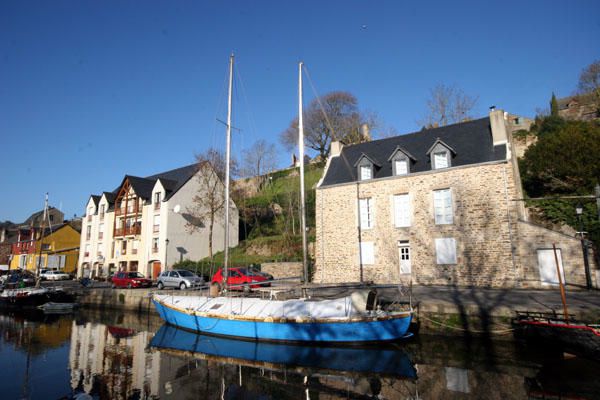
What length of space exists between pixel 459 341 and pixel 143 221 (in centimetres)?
2935

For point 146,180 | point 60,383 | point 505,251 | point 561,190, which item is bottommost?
point 60,383

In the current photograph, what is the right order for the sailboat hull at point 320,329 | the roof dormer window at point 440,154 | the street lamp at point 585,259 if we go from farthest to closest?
the roof dormer window at point 440,154 → the street lamp at point 585,259 → the sailboat hull at point 320,329

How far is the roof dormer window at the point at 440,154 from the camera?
1953cm

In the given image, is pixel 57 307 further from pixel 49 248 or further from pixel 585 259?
pixel 585 259

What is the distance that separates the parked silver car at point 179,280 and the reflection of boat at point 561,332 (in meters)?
17.3

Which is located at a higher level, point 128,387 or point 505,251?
point 505,251

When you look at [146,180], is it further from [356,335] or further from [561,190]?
[561,190]

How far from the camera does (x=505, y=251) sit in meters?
17.4

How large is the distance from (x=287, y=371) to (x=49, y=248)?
155 feet

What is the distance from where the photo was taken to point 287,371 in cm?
991

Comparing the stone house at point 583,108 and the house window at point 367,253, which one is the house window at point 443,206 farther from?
the stone house at point 583,108

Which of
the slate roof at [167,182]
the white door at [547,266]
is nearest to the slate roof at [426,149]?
the white door at [547,266]

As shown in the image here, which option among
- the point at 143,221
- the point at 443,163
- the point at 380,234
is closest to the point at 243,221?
the point at 143,221

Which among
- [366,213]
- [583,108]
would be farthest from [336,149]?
[583,108]
